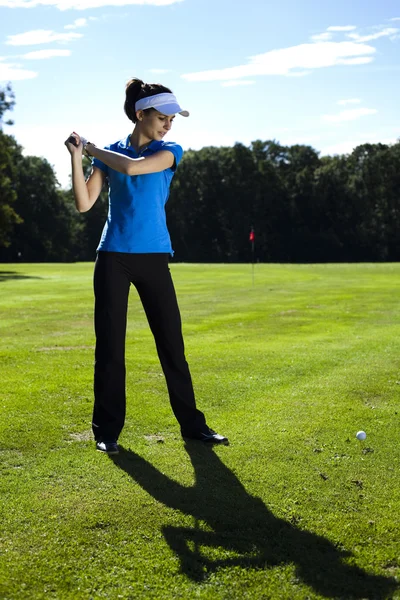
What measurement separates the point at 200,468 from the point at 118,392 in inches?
37.5

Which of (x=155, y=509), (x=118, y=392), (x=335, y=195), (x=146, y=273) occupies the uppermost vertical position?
→ (x=335, y=195)

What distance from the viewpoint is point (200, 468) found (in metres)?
5.24

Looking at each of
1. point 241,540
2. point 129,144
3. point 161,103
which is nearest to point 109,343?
point 129,144

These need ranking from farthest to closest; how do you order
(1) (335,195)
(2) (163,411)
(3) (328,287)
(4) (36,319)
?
1. (1) (335,195)
2. (3) (328,287)
3. (4) (36,319)
4. (2) (163,411)

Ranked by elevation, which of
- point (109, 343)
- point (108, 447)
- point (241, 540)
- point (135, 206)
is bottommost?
point (241, 540)

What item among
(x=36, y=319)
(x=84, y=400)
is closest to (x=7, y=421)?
(x=84, y=400)

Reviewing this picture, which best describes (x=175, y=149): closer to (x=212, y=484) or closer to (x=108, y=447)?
(x=108, y=447)

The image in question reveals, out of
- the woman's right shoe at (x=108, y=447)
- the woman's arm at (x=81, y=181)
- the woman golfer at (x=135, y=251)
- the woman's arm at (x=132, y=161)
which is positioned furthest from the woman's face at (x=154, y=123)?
the woman's right shoe at (x=108, y=447)

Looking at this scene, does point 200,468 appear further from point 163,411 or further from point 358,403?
point 358,403

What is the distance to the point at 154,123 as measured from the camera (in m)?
5.56

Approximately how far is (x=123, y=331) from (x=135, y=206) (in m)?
0.97

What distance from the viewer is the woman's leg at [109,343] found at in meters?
5.60

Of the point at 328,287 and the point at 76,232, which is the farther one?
the point at 76,232

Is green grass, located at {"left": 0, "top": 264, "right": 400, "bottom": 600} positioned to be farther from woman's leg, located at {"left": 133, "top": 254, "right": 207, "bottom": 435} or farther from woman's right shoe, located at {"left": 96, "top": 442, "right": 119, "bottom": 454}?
woman's leg, located at {"left": 133, "top": 254, "right": 207, "bottom": 435}
